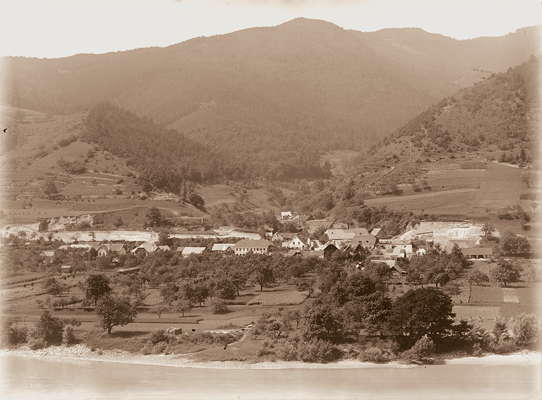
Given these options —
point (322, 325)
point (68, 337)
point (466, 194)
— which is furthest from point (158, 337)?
point (466, 194)

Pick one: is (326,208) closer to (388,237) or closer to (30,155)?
(388,237)

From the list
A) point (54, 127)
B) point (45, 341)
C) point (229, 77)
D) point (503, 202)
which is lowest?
point (45, 341)

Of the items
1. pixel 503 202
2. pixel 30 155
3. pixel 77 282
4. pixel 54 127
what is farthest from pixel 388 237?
pixel 54 127

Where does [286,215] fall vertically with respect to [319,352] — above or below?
above

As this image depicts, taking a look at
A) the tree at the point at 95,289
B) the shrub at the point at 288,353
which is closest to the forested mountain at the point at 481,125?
the tree at the point at 95,289

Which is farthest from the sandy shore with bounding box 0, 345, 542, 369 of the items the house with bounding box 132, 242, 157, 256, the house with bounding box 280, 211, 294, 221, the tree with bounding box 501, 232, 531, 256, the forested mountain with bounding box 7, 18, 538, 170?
the forested mountain with bounding box 7, 18, 538, 170

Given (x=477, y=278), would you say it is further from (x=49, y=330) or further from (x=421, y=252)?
(x=49, y=330)

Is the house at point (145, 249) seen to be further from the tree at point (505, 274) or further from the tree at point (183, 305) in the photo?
the tree at point (505, 274)

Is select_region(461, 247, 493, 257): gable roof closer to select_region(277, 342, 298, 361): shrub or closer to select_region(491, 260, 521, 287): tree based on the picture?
select_region(491, 260, 521, 287): tree
